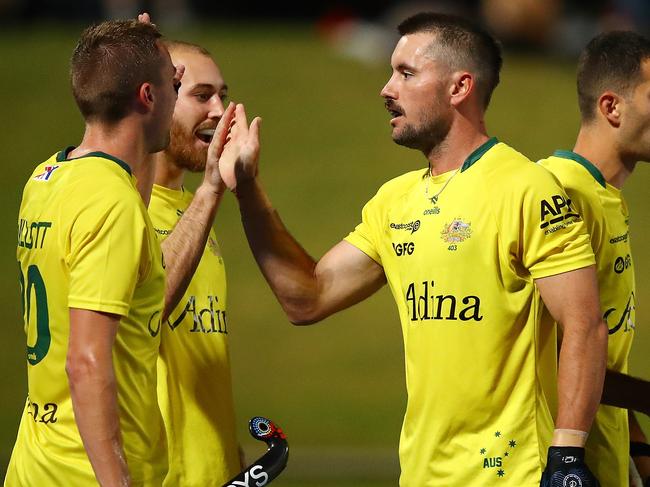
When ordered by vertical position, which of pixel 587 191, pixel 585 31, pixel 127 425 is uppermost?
pixel 585 31

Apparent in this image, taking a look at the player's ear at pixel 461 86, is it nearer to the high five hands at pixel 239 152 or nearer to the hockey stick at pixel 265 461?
the high five hands at pixel 239 152

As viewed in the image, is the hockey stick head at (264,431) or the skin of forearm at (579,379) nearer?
the skin of forearm at (579,379)

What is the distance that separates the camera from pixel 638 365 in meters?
15.1

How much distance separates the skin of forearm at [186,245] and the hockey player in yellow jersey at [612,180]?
1.49m

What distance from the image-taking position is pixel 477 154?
5.54 m

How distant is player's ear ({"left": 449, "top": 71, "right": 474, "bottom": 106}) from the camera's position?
5613 millimetres

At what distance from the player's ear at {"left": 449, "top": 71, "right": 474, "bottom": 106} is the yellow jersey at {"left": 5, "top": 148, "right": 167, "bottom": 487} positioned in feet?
4.90

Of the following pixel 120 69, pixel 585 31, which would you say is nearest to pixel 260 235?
pixel 120 69

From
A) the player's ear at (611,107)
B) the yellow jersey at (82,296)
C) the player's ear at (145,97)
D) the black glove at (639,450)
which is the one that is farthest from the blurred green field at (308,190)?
the player's ear at (145,97)

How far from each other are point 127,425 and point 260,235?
140 centimetres

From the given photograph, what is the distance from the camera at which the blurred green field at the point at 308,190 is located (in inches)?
551

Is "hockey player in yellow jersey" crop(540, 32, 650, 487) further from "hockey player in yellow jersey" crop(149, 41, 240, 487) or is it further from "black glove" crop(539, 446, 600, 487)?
"hockey player in yellow jersey" crop(149, 41, 240, 487)

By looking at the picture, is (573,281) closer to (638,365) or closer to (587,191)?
(587,191)

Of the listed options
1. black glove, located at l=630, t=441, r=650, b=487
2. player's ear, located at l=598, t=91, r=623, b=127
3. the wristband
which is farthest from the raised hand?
black glove, located at l=630, t=441, r=650, b=487
